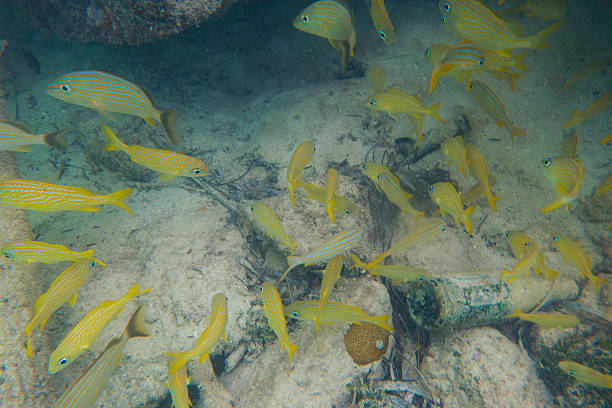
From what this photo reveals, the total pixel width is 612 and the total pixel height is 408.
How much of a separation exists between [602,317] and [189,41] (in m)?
8.54

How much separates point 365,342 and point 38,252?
329 centimetres

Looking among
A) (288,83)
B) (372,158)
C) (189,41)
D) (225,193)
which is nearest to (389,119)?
(372,158)

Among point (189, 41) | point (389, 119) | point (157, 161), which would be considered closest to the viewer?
point (157, 161)

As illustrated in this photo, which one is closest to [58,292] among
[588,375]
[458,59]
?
[458,59]

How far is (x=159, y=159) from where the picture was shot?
270 centimetres

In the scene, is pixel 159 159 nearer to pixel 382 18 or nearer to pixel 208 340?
pixel 208 340

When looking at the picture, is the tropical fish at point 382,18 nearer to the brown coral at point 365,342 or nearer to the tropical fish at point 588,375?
the brown coral at point 365,342

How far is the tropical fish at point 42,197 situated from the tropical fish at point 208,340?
3.77 ft

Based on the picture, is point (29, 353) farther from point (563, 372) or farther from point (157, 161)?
point (563, 372)

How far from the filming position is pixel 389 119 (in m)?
4.42

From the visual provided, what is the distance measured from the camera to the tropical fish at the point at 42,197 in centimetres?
233

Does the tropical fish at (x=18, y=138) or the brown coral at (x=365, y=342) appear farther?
the brown coral at (x=365, y=342)

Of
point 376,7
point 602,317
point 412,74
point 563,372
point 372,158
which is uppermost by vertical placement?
point 376,7

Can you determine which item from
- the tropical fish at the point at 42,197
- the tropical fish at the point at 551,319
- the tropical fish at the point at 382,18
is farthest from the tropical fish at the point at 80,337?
the tropical fish at the point at 551,319
